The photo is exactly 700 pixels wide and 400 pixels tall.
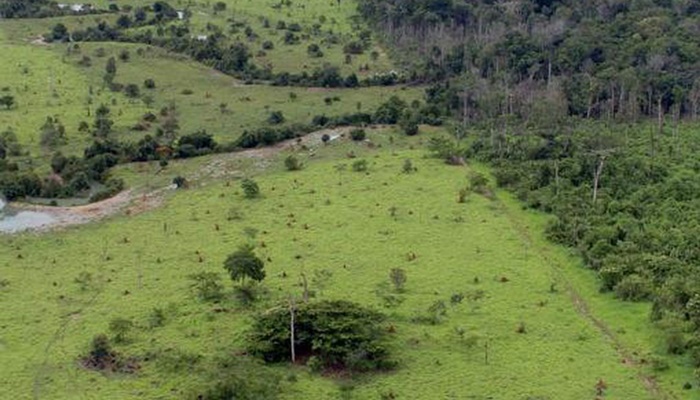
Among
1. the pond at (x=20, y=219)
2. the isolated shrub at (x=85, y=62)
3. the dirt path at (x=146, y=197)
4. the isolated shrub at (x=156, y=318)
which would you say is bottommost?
the isolated shrub at (x=156, y=318)

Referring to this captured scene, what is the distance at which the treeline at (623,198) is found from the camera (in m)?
Answer: 52.7

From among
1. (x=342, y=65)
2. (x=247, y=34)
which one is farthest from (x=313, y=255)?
(x=247, y=34)

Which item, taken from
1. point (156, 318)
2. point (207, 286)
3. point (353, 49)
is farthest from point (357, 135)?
point (156, 318)

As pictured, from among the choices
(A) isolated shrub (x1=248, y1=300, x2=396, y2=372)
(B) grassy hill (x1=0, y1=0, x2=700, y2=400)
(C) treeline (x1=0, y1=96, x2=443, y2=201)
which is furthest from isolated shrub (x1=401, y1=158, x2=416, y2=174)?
(A) isolated shrub (x1=248, y1=300, x2=396, y2=372)

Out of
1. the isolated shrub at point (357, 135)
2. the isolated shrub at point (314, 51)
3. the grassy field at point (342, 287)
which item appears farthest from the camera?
the isolated shrub at point (314, 51)

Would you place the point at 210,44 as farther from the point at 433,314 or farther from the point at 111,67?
the point at 433,314

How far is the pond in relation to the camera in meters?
64.6

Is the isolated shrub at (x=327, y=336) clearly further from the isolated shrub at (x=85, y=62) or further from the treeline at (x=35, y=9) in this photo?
the treeline at (x=35, y=9)

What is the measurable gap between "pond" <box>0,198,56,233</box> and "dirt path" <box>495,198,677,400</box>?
91.8ft

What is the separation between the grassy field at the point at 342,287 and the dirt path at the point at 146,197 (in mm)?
1378

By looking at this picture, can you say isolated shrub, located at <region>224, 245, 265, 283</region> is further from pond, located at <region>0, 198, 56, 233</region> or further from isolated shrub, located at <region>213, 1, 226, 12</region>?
isolated shrub, located at <region>213, 1, 226, 12</region>

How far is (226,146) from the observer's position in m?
79.2

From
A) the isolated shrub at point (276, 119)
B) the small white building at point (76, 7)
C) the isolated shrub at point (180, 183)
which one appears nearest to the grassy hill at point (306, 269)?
the isolated shrub at point (180, 183)

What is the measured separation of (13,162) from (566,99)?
43110mm
